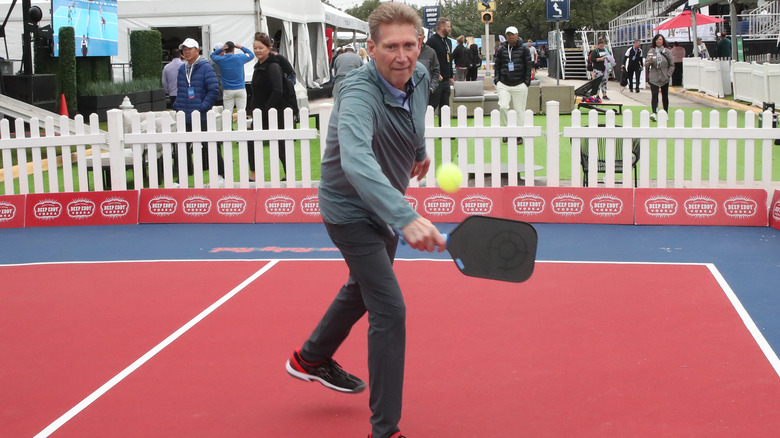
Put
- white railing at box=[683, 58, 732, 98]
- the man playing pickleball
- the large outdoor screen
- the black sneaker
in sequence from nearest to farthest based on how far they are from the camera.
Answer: the man playing pickleball → the black sneaker → the large outdoor screen → white railing at box=[683, 58, 732, 98]

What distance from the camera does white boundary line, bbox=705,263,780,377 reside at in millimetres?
5414

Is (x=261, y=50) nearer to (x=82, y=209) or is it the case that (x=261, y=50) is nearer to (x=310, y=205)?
(x=310, y=205)

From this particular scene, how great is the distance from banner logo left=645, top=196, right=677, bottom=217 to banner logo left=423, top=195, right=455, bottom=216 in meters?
2.29

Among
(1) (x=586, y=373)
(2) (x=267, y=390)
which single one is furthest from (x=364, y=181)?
(1) (x=586, y=373)

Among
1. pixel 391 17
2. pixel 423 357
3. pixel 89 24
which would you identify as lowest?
pixel 423 357

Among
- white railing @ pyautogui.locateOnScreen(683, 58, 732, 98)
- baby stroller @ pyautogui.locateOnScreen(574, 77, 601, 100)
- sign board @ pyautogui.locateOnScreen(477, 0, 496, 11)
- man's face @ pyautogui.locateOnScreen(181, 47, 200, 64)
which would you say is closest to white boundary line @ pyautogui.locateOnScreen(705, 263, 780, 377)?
man's face @ pyautogui.locateOnScreen(181, 47, 200, 64)

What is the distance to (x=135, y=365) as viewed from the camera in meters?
5.57

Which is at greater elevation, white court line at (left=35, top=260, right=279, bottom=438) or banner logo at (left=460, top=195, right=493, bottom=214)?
banner logo at (left=460, top=195, right=493, bottom=214)

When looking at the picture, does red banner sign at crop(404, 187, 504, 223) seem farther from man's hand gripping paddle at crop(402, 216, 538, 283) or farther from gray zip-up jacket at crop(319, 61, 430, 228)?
man's hand gripping paddle at crop(402, 216, 538, 283)

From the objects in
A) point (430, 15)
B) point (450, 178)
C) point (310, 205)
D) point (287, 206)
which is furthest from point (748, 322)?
point (430, 15)

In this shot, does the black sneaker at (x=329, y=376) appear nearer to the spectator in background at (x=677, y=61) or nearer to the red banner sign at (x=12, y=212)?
the red banner sign at (x=12, y=212)

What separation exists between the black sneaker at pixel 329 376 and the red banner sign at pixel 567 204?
6018 mm

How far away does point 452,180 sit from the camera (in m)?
3.98

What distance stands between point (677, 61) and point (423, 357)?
3260 cm
